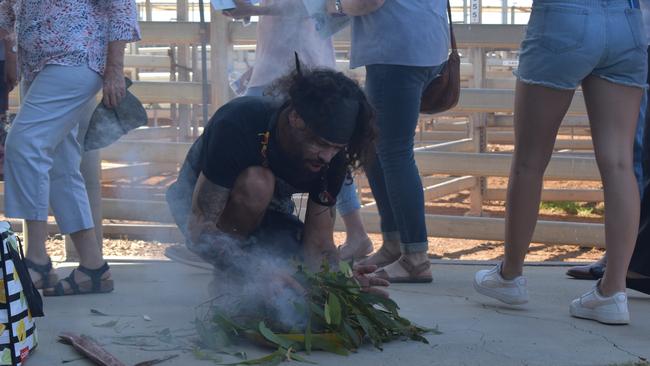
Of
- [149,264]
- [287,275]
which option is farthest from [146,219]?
[287,275]

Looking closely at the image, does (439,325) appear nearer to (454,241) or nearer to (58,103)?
(58,103)

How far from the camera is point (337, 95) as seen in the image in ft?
11.4

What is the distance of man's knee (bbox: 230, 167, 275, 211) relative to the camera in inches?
146

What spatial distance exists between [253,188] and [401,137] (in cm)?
95

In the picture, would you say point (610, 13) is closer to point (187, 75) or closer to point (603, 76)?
point (603, 76)

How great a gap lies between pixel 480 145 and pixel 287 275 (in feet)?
16.2

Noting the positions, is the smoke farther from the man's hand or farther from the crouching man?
the man's hand

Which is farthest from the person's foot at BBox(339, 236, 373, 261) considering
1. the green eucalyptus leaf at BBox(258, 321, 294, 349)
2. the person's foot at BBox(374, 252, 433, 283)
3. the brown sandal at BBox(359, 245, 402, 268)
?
the green eucalyptus leaf at BBox(258, 321, 294, 349)

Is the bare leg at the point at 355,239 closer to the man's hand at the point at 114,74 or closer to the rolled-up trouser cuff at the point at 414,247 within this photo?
the rolled-up trouser cuff at the point at 414,247

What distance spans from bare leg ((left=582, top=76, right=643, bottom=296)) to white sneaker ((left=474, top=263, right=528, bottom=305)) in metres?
0.31

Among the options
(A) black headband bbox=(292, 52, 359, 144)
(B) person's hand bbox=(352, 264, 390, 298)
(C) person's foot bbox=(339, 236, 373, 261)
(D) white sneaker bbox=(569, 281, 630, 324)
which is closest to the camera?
(A) black headband bbox=(292, 52, 359, 144)

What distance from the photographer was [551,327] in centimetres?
380

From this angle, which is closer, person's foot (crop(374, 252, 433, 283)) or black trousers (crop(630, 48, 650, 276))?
black trousers (crop(630, 48, 650, 276))

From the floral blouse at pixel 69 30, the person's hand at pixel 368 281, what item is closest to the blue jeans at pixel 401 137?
the person's hand at pixel 368 281
